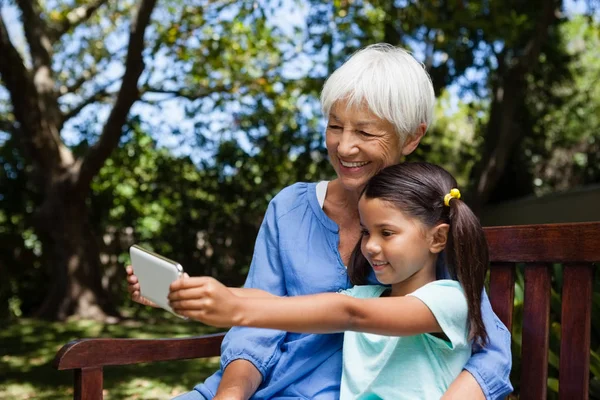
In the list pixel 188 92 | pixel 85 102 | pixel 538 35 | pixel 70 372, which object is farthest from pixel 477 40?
pixel 70 372

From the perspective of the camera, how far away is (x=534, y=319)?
216 cm

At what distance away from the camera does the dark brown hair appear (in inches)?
73.0

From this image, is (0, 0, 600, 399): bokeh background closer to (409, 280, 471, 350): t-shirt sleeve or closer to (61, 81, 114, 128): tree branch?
(61, 81, 114, 128): tree branch

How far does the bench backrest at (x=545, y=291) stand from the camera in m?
2.03

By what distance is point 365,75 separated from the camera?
6.81ft

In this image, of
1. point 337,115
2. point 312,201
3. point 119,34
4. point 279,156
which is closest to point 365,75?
point 337,115

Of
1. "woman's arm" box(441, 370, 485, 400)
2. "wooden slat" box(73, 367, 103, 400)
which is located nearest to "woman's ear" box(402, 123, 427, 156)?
"woman's arm" box(441, 370, 485, 400)

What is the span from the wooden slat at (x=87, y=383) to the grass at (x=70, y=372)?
3269 mm

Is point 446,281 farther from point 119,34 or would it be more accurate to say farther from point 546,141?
point 546,141

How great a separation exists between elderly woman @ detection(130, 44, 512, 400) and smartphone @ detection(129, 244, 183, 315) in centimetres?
70

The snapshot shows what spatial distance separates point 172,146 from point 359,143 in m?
8.53

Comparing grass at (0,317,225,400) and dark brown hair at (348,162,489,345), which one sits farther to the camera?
grass at (0,317,225,400)

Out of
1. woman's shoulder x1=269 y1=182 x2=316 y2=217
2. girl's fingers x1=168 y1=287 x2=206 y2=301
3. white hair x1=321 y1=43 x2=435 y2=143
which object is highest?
white hair x1=321 y1=43 x2=435 y2=143

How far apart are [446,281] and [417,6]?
641 cm
